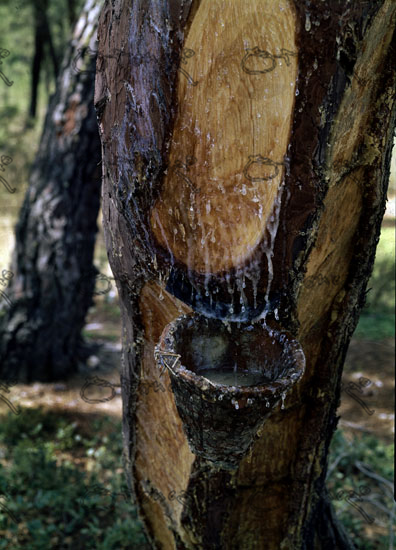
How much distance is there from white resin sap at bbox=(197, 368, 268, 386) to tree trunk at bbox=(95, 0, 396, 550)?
2 cm

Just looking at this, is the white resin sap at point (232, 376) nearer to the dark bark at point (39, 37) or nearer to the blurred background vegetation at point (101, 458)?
the blurred background vegetation at point (101, 458)

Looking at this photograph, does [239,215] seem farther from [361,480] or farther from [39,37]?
[39,37]

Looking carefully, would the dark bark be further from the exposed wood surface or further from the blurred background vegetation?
the exposed wood surface

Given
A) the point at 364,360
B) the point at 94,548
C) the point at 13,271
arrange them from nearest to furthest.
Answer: the point at 94,548 → the point at 13,271 → the point at 364,360

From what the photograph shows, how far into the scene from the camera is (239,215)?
1.34 m

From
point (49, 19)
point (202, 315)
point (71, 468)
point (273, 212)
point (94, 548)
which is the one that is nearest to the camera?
point (273, 212)

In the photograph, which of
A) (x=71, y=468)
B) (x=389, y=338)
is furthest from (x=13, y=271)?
(x=389, y=338)

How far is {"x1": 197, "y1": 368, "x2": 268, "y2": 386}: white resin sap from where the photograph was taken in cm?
145

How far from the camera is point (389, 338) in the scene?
5.13m

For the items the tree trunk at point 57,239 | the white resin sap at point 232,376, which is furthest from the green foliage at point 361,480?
the tree trunk at point 57,239

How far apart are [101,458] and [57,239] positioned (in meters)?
1.66

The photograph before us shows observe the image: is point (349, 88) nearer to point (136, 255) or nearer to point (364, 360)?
point (136, 255)

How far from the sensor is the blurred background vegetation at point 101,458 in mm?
2701

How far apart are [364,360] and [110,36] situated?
4.27 meters
